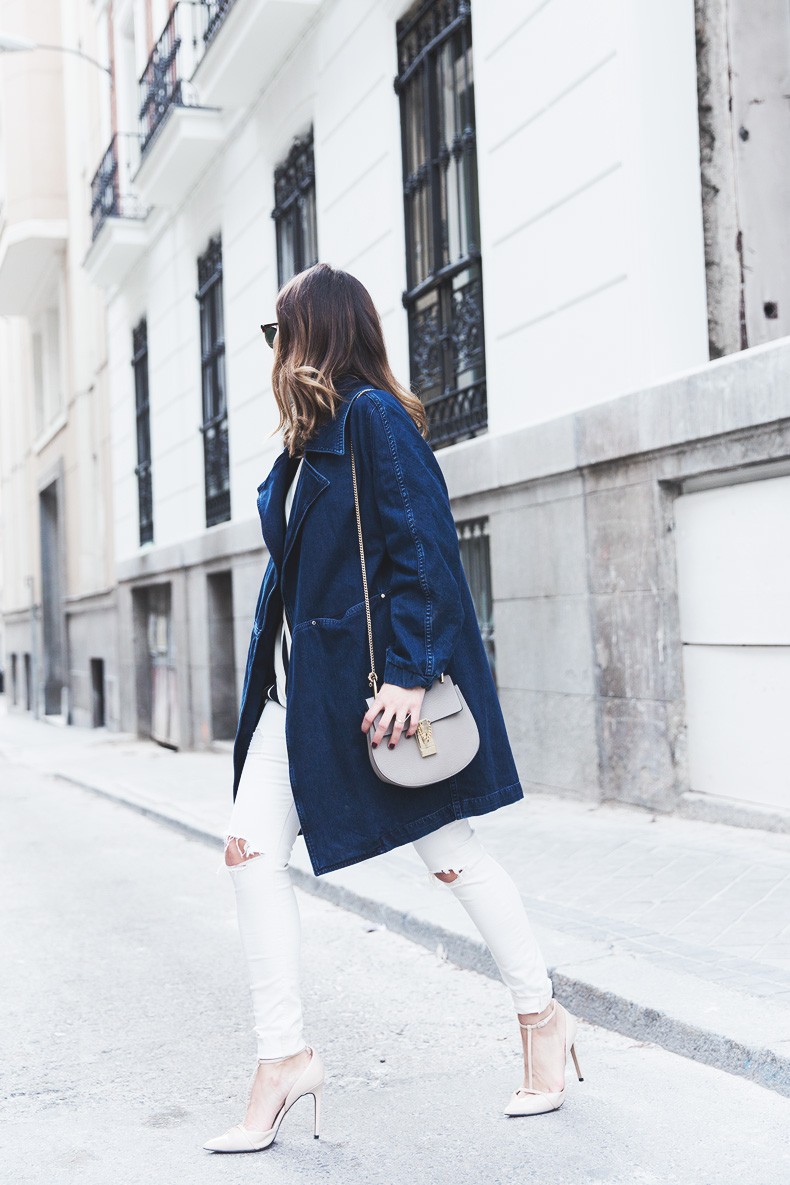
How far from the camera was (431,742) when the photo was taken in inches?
112

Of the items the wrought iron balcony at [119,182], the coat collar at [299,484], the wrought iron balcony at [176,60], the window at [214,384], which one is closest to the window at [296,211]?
the window at [214,384]

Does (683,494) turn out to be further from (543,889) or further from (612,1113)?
(612,1113)

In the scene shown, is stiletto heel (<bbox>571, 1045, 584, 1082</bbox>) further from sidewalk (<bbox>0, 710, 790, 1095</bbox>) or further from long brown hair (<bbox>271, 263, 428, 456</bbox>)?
long brown hair (<bbox>271, 263, 428, 456</bbox>)

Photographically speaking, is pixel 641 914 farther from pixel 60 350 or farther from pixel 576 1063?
pixel 60 350

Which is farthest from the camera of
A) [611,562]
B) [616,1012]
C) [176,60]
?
[176,60]

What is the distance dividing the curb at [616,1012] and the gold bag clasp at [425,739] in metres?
1.21

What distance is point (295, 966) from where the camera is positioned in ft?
9.75

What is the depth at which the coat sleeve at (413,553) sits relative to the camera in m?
2.83

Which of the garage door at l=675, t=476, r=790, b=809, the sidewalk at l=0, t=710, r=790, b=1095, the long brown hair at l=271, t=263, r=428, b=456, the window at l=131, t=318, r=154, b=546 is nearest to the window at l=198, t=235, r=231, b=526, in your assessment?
the window at l=131, t=318, r=154, b=546

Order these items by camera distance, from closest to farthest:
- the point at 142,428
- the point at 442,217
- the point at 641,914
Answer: the point at 641,914 < the point at 442,217 < the point at 142,428

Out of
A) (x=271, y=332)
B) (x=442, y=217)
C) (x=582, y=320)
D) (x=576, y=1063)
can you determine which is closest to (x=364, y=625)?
(x=271, y=332)

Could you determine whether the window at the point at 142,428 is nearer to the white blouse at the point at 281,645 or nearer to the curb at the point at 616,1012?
the curb at the point at 616,1012

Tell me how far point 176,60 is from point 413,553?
13.1m

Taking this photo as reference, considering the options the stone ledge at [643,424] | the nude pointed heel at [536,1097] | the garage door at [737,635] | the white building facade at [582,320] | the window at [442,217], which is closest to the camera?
the nude pointed heel at [536,1097]
